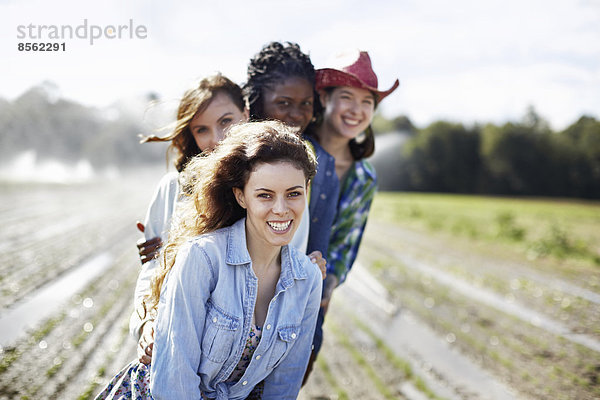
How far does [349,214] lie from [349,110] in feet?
2.28

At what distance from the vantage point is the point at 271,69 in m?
2.63

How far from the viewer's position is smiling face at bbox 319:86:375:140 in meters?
2.80

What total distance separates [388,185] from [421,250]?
34.7m

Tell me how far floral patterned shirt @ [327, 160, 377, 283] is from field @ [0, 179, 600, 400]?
82.3 inches

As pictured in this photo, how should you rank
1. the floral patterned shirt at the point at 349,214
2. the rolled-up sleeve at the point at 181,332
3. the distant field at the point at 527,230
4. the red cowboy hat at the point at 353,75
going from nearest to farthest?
the rolled-up sleeve at the point at 181,332
the red cowboy hat at the point at 353,75
the floral patterned shirt at the point at 349,214
the distant field at the point at 527,230

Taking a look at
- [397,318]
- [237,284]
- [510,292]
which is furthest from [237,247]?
[510,292]

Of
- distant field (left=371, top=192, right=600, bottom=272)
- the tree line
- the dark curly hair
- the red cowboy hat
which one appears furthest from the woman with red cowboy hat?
the tree line

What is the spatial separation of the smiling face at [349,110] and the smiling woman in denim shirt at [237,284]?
31.1 inches

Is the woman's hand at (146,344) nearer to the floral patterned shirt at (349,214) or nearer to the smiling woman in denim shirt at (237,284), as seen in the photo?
the smiling woman in denim shirt at (237,284)

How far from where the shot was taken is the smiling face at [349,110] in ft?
9.18

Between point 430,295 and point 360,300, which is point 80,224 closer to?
point 360,300

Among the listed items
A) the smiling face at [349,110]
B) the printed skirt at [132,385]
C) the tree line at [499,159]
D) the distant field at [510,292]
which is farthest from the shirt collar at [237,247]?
the tree line at [499,159]

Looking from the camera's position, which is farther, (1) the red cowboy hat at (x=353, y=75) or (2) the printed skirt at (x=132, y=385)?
(1) the red cowboy hat at (x=353, y=75)

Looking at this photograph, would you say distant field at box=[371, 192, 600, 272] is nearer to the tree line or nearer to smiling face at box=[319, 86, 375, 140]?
smiling face at box=[319, 86, 375, 140]
